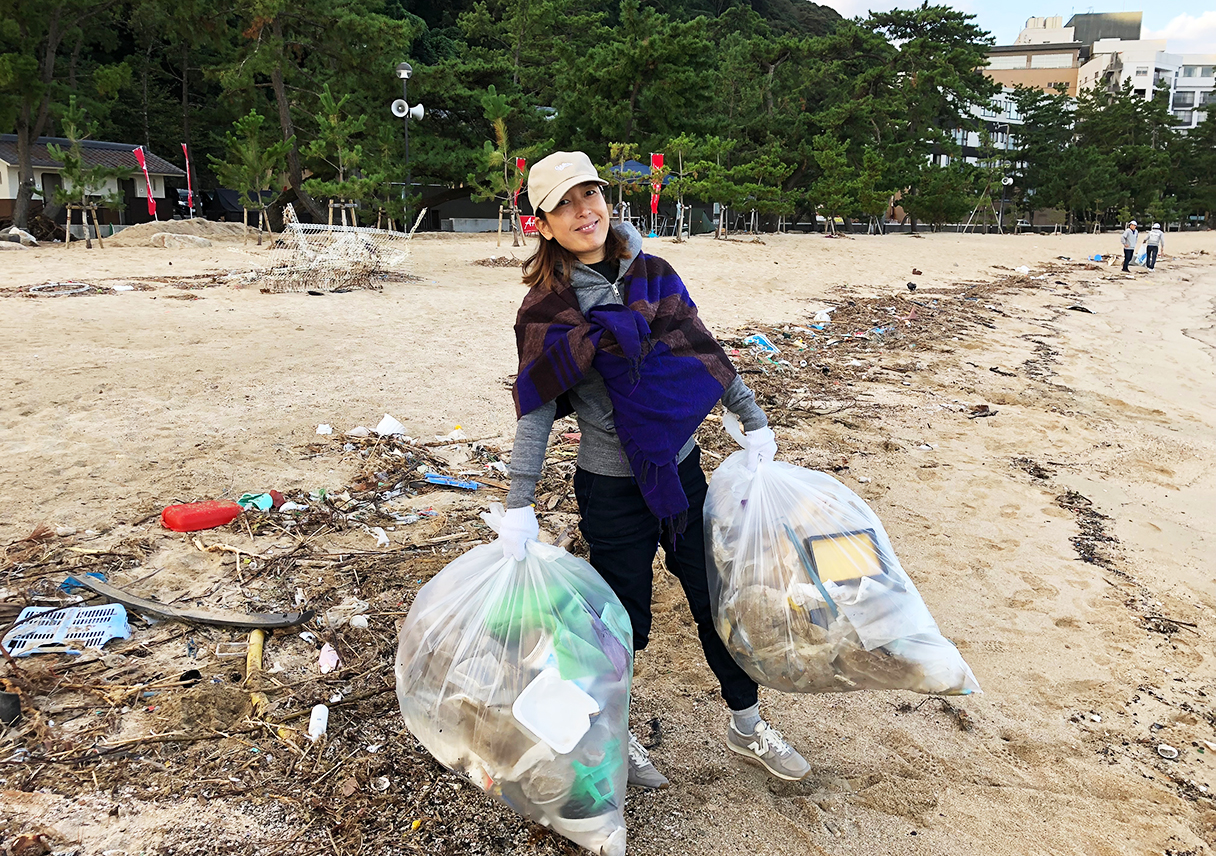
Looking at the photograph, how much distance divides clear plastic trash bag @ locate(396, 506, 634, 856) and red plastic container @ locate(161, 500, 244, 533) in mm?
1868

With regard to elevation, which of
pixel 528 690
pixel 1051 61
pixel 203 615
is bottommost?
pixel 203 615

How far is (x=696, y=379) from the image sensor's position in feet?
6.23

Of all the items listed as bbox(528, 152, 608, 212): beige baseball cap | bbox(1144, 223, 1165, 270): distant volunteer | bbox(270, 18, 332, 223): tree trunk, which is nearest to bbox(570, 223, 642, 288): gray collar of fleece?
bbox(528, 152, 608, 212): beige baseball cap

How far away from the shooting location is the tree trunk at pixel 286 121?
1786 cm

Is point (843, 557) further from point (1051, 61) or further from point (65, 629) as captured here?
point (1051, 61)

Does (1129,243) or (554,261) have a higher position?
(1129,243)

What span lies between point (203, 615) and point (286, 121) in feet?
64.2

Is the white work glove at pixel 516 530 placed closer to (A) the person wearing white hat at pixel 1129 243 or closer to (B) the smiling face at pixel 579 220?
(B) the smiling face at pixel 579 220

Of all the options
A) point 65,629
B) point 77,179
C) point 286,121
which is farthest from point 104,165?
point 65,629

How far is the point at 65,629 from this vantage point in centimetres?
238

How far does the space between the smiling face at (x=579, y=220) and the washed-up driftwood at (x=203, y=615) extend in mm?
1573

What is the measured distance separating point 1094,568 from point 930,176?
1223 inches

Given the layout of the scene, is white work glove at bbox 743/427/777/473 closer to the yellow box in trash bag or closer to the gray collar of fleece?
the yellow box in trash bag

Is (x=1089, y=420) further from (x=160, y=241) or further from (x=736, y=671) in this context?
(x=160, y=241)
